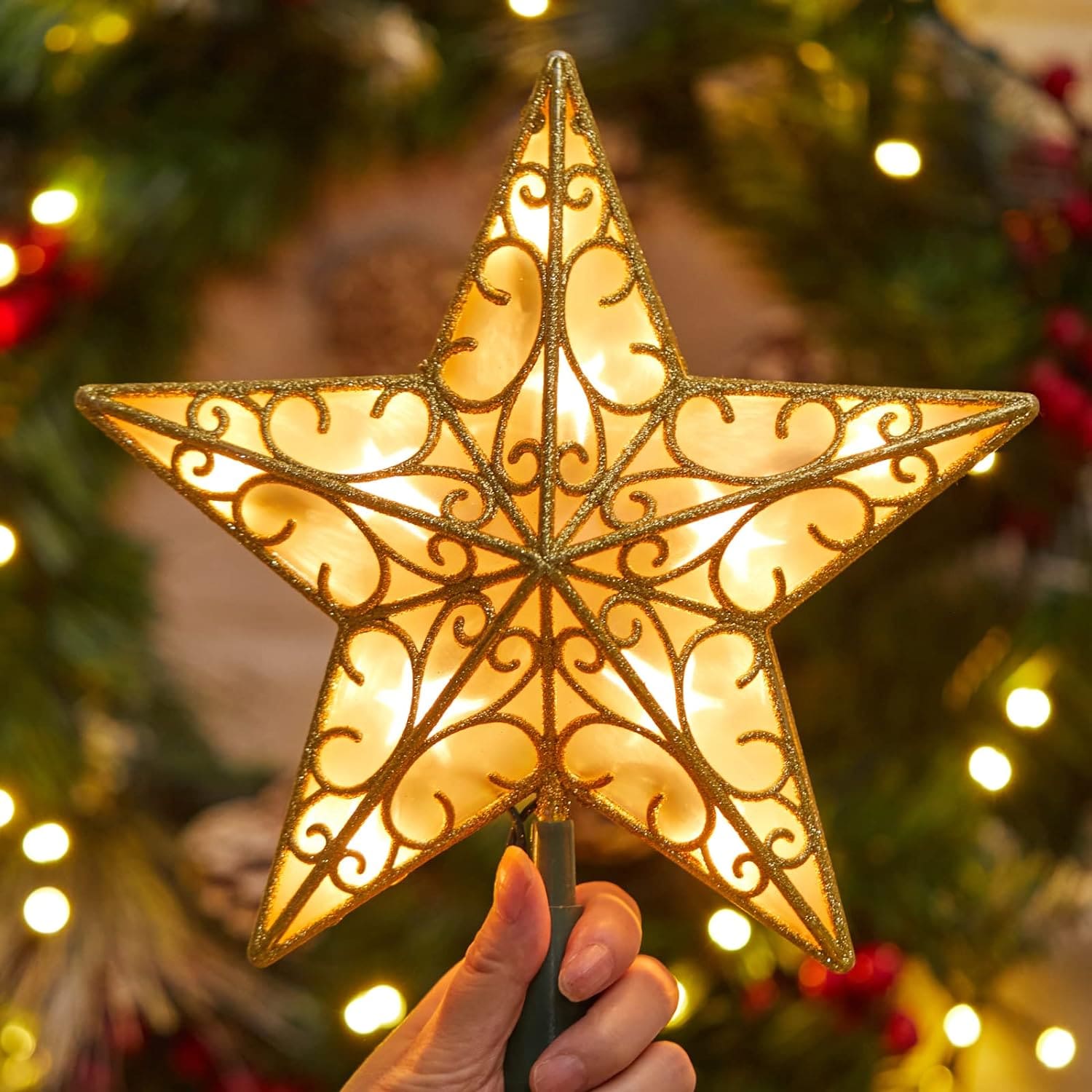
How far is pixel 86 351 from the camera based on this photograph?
80 cm

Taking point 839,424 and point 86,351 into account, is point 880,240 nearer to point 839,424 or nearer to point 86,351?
point 839,424

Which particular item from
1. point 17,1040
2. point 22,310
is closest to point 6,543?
point 22,310

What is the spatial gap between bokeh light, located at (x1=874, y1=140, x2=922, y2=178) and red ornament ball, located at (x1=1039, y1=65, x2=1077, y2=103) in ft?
0.35

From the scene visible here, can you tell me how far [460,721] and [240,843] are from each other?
45cm

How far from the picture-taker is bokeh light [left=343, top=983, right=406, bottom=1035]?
72cm

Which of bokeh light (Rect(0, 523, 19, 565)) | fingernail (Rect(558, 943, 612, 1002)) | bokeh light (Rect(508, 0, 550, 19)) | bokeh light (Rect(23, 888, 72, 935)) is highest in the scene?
bokeh light (Rect(508, 0, 550, 19))

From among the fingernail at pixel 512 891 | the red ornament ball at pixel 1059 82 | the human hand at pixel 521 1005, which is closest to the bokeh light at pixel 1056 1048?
the human hand at pixel 521 1005

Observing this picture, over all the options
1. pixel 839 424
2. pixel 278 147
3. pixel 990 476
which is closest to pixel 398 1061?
pixel 839 424

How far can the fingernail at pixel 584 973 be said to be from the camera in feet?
1.49

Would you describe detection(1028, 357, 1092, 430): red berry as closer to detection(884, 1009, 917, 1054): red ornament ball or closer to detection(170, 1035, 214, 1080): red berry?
detection(884, 1009, 917, 1054): red ornament ball

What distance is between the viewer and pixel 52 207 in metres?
0.75

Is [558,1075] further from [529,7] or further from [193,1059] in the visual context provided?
[529,7]

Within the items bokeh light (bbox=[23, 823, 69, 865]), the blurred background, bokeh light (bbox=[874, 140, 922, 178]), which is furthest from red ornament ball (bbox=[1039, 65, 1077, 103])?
bokeh light (bbox=[23, 823, 69, 865])

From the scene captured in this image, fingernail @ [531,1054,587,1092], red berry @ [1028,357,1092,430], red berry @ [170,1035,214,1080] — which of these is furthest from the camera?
red berry @ [170,1035,214,1080]
